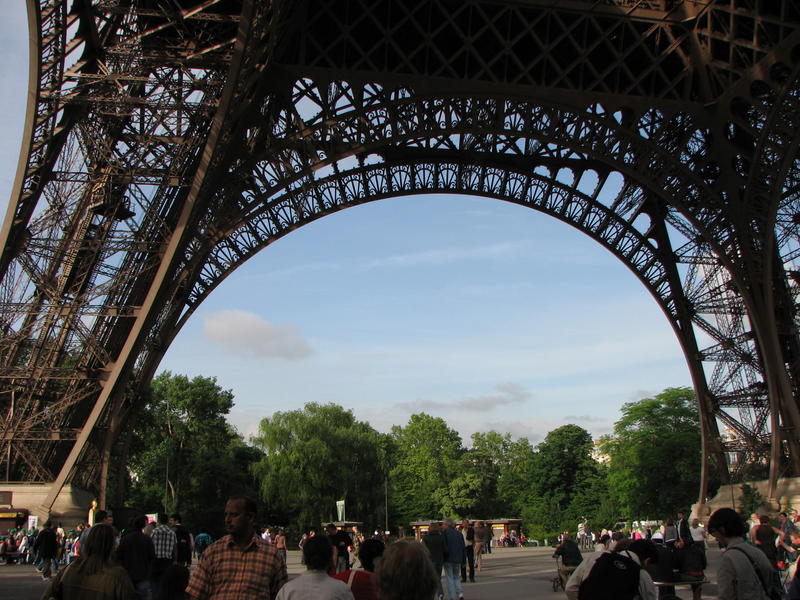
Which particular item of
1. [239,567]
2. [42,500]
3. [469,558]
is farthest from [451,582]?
[42,500]

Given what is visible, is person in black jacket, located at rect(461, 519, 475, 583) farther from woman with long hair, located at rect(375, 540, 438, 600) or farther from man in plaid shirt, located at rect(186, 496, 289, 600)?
woman with long hair, located at rect(375, 540, 438, 600)

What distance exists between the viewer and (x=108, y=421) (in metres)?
24.2

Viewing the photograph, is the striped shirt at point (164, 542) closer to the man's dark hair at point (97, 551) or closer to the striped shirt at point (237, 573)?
the man's dark hair at point (97, 551)

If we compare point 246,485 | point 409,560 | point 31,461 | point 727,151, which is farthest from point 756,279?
point 246,485

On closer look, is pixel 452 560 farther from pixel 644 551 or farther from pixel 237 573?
pixel 237 573

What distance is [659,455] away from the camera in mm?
52750

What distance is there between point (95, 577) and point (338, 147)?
18.4 m

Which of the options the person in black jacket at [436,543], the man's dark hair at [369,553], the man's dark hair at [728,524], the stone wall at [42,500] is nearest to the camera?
the man's dark hair at [728,524]

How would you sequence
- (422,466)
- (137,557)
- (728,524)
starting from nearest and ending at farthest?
(728,524), (137,557), (422,466)

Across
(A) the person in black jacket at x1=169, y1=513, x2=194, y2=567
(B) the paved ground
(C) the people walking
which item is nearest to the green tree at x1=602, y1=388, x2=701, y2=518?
(B) the paved ground

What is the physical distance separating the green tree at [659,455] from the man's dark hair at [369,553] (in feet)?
158

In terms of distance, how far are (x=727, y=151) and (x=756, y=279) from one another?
410cm

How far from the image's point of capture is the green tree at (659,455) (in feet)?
169

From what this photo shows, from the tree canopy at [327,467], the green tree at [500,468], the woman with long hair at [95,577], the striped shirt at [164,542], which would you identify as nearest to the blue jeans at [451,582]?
the striped shirt at [164,542]
